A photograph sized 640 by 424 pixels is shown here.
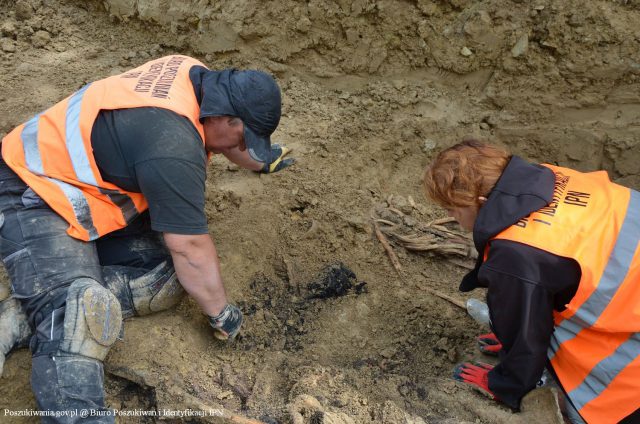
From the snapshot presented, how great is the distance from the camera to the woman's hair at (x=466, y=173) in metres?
2.21

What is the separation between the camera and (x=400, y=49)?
4.47 m

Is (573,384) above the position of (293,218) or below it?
above

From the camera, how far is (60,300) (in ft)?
8.05

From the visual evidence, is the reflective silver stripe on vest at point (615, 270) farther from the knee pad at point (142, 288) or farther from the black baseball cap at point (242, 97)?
the knee pad at point (142, 288)

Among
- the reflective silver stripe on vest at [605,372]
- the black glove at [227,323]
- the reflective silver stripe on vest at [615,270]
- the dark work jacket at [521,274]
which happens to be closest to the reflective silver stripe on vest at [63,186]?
the black glove at [227,323]

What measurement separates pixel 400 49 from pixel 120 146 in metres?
2.67

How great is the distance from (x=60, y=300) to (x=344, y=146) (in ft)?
7.80

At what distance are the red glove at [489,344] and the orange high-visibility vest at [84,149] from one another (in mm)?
1803

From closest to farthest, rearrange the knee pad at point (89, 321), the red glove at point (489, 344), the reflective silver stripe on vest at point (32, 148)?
the knee pad at point (89, 321)
the reflective silver stripe on vest at point (32, 148)
the red glove at point (489, 344)

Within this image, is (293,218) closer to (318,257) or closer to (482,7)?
(318,257)

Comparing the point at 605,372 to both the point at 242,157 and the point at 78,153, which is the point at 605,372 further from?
the point at 78,153

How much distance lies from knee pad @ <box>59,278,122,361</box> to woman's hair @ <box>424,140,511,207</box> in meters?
1.49

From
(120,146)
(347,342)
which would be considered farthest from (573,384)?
(120,146)

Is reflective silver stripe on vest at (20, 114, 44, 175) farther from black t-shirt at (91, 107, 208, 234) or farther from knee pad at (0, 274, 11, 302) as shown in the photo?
knee pad at (0, 274, 11, 302)
